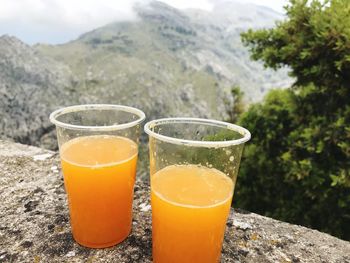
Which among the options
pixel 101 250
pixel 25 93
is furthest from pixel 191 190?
pixel 25 93

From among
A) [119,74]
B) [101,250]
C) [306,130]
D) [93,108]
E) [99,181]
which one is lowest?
[119,74]

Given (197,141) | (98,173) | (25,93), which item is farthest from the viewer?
(25,93)

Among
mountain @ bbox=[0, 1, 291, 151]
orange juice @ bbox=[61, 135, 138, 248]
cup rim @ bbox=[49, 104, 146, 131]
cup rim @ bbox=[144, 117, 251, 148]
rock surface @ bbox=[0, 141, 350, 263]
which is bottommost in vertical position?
mountain @ bbox=[0, 1, 291, 151]

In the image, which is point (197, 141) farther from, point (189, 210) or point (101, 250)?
point (101, 250)

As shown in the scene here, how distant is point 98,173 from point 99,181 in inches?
1.5

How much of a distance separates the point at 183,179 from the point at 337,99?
3.62 m

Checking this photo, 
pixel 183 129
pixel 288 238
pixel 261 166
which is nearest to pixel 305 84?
pixel 261 166

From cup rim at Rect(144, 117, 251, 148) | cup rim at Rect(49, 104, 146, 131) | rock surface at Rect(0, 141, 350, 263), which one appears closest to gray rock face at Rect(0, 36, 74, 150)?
rock surface at Rect(0, 141, 350, 263)

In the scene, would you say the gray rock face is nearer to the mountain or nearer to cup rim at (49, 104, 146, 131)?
the mountain

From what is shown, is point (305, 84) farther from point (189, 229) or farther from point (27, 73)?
point (27, 73)

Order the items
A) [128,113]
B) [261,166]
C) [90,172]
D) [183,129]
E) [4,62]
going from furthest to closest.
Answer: [4,62] → [261,166] → [128,113] → [183,129] → [90,172]

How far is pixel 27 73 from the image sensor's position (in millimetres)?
31875

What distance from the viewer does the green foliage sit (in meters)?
4.22

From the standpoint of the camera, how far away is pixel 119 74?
115m
